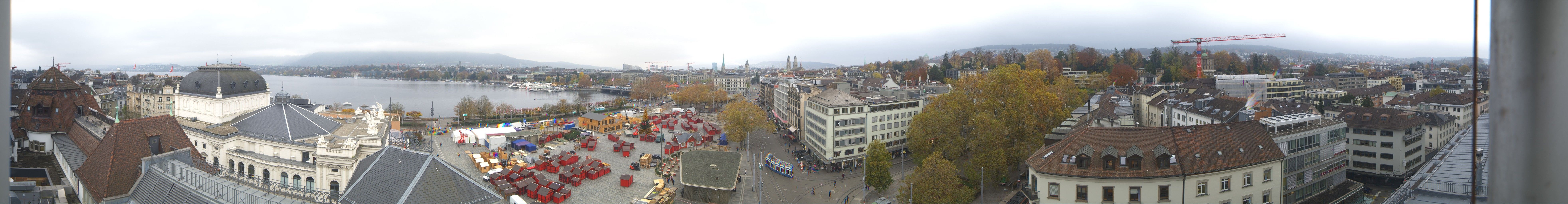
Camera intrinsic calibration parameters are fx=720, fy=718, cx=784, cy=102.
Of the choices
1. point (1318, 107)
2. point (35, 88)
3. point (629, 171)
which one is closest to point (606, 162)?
point (629, 171)

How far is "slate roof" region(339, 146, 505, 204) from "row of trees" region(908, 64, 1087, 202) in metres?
8.58

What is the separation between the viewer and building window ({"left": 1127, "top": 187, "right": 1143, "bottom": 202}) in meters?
9.52

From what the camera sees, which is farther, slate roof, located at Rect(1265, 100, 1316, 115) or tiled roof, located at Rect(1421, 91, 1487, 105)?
tiled roof, located at Rect(1421, 91, 1487, 105)

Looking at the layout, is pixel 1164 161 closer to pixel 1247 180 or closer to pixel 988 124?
pixel 1247 180

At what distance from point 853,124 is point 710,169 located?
4.97 m

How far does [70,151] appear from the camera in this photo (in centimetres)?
1255

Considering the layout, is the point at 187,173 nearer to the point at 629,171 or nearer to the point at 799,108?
the point at 629,171

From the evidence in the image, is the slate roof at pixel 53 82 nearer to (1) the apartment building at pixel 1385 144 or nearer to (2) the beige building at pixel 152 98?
(2) the beige building at pixel 152 98

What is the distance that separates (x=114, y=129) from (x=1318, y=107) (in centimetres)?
3238

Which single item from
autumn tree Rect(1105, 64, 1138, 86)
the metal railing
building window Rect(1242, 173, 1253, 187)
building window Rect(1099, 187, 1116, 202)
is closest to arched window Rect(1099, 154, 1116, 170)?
building window Rect(1099, 187, 1116, 202)

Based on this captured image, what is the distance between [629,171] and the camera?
18.7 meters

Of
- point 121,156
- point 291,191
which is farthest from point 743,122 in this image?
point 121,156

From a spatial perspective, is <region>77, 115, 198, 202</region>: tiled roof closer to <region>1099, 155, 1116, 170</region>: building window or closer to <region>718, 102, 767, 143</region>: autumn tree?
<region>1099, 155, 1116, 170</region>: building window

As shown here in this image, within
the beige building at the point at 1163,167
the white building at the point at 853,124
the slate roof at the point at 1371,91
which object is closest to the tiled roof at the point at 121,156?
the beige building at the point at 1163,167
